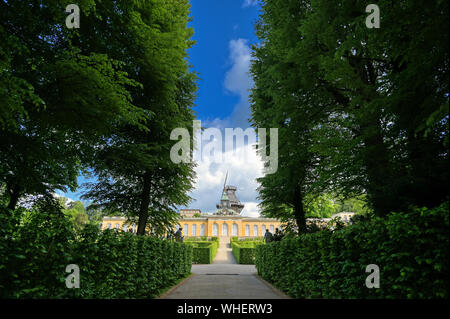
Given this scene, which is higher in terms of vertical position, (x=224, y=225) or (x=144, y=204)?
(x=144, y=204)

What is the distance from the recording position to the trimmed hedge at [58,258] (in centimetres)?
297

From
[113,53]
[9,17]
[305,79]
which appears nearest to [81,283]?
[9,17]

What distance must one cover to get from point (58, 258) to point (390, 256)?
4.20 metres

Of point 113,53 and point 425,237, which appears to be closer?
point 425,237

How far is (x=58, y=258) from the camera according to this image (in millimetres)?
3416

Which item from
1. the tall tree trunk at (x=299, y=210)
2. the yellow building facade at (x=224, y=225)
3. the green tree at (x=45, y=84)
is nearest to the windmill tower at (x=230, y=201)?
the yellow building facade at (x=224, y=225)

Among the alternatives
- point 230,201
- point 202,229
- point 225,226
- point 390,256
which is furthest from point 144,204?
point 230,201

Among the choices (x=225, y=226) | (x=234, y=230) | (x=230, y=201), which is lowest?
(x=234, y=230)

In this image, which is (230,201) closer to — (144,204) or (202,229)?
(202,229)

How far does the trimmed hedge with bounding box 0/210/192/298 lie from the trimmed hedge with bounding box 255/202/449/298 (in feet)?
13.4

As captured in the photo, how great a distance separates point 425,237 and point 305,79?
5836 mm

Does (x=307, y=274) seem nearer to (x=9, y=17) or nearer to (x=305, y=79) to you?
(x=305, y=79)

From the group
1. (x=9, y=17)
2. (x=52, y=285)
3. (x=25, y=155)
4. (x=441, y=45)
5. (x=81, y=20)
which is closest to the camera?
(x=441, y=45)
